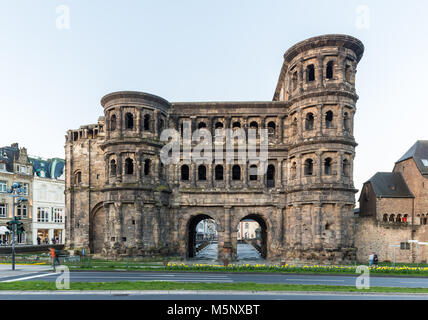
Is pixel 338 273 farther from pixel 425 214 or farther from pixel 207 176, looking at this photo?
pixel 425 214

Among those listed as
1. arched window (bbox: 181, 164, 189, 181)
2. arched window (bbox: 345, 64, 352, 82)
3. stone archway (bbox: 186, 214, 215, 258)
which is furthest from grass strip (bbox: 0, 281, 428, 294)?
arched window (bbox: 345, 64, 352, 82)

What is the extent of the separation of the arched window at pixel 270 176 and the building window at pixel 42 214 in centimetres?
4731

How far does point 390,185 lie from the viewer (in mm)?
38656

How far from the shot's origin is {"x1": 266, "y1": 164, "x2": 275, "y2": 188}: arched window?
113 ft

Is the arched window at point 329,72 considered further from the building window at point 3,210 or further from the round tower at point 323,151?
the building window at point 3,210

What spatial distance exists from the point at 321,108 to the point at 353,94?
3.76 metres

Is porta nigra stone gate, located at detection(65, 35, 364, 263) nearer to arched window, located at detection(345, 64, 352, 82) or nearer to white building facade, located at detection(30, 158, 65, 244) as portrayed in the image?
arched window, located at detection(345, 64, 352, 82)

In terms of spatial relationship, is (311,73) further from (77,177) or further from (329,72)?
(77,177)

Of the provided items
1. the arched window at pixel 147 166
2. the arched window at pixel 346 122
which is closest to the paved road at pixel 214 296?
the arched window at pixel 346 122

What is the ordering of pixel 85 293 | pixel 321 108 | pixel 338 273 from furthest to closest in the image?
pixel 321 108 → pixel 338 273 → pixel 85 293
